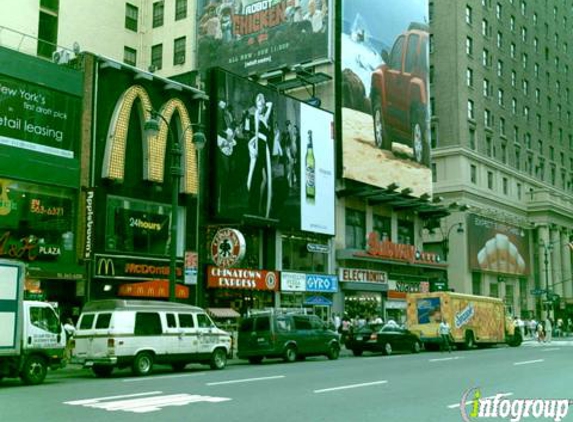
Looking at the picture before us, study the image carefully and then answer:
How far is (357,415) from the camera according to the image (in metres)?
12.6

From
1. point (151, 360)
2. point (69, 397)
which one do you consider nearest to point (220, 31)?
point (151, 360)

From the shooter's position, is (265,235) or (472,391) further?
(265,235)

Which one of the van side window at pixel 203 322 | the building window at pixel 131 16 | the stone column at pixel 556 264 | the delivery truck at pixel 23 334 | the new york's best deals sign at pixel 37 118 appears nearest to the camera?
the delivery truck at pixel 23 334

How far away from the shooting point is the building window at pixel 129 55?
182 ft

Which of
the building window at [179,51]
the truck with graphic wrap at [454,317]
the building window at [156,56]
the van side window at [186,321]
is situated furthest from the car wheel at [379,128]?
the van side window at [186,321]

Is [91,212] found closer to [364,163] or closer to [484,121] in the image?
[364,163]

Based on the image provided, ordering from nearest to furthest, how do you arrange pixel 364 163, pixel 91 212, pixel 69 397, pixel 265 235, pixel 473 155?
pixel 69 397, pixel 91 212, pixel 265 235, pixel 364 163, pixel 473 155

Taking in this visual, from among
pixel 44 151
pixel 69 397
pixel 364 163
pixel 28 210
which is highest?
pixel 364 163

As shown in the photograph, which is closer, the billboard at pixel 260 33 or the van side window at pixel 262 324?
the van side window at pixel 262 324

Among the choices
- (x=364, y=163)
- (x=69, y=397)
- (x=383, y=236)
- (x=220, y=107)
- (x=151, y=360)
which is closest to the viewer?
(x=69, y=397)

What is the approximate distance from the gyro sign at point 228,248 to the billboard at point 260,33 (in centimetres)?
1865

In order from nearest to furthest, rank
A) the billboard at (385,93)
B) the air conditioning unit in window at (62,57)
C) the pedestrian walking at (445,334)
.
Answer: the air conditioning unit in window at (62,57) → the pedestrian walking at (445,334) → the billboard at (385,93)

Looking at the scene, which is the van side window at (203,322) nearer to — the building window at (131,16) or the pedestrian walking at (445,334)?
the pedestrian walking at (445,334)

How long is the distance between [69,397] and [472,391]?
339 inches
